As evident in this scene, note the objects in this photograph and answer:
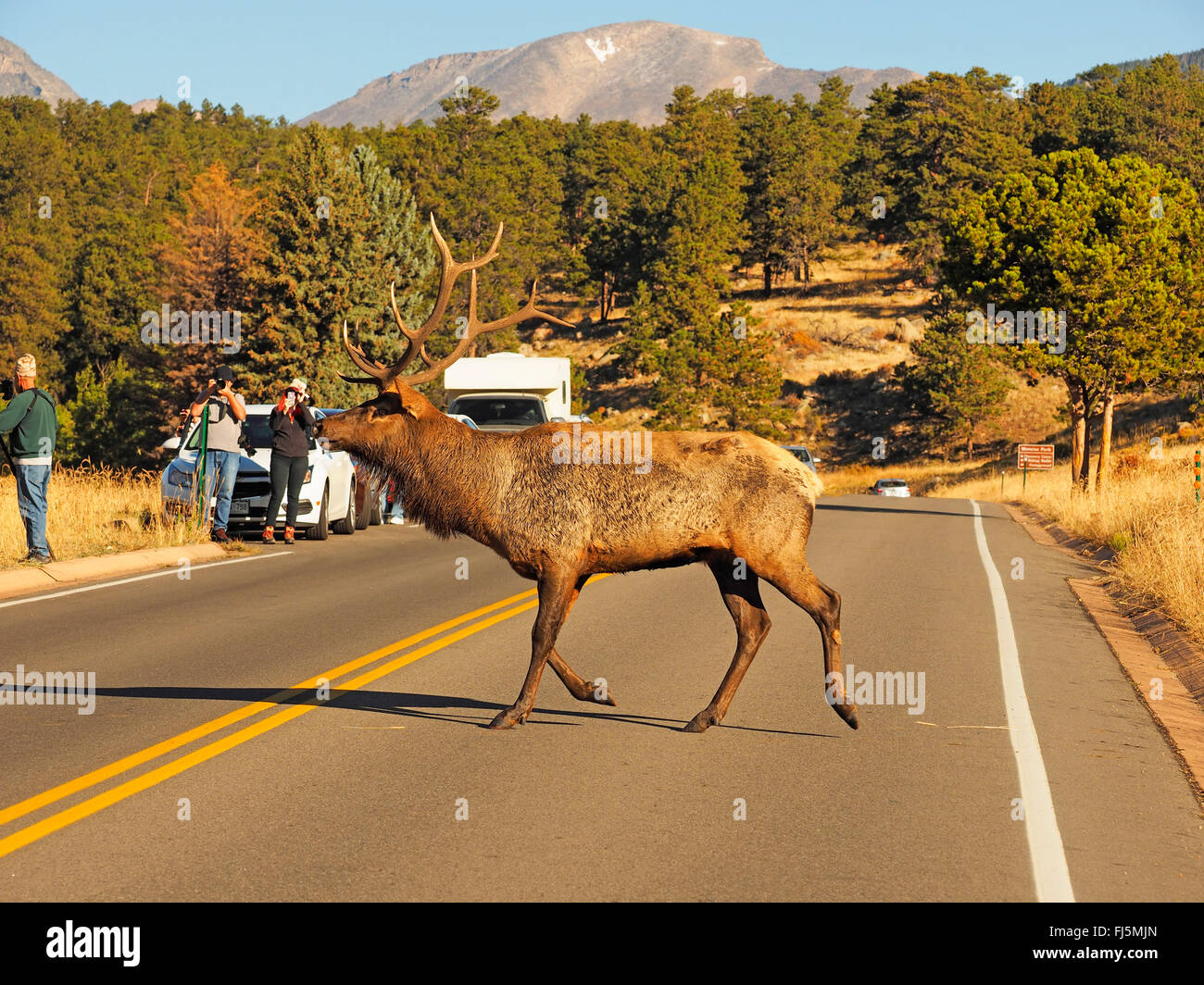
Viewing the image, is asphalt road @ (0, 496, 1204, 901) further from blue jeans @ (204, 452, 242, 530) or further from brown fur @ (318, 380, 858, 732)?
blue jeans @ (204, 452, 242, 530)

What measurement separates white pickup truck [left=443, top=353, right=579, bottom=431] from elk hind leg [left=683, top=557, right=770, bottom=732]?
1734 centimetres

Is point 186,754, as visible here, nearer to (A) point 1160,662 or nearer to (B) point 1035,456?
(A) point 1160,662

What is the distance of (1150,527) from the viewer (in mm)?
18906

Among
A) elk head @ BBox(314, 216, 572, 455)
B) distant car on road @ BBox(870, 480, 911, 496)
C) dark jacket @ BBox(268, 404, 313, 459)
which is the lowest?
distant car on road @ BBox(870, 480, 911, 496)

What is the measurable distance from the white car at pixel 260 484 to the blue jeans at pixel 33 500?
3.32m

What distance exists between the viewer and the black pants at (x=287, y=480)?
18688 mm

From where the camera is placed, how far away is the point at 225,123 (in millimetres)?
153625

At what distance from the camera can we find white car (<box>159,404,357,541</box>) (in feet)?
62.3

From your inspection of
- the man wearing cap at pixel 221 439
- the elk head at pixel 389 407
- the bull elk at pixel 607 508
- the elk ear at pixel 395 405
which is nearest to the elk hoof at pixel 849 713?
the bull elk at pixel 607 508

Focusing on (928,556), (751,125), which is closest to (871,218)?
(751,125)

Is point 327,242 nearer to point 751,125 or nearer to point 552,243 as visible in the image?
point 552,243

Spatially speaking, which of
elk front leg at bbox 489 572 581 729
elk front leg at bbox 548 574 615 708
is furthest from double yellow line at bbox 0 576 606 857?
elk front leg at bbox 548 574 615 708

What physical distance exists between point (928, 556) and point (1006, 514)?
1541 cm

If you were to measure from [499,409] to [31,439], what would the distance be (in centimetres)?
1309
